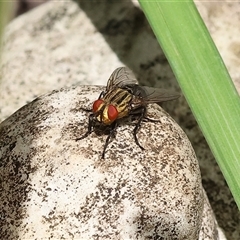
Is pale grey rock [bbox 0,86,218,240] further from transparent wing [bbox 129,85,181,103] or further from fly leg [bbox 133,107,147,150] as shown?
transparent wing [bbox 129,85,181,103]

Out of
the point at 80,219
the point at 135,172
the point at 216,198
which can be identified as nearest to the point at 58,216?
the point at 80,219

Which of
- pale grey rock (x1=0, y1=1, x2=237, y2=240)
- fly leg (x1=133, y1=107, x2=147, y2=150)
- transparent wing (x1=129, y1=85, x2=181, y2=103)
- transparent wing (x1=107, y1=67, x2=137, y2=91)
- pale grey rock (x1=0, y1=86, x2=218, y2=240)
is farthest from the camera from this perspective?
pale grey rock (x1=0, y1=1, x2=237, y2=240)

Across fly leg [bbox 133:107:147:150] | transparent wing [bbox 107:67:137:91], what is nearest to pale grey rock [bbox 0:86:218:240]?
fly leg [bbox 133:107:147:150]

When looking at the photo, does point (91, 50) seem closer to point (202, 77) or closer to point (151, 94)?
point (151, 94)

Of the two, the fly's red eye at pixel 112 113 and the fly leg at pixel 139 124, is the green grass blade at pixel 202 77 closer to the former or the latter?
the fly leg at pixel 139 124

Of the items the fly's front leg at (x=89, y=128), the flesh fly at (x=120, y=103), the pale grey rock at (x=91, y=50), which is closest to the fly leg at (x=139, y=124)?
the flesh fly at (x=120, y=103)

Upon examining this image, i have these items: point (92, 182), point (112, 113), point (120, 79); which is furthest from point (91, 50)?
point (92, 182)
